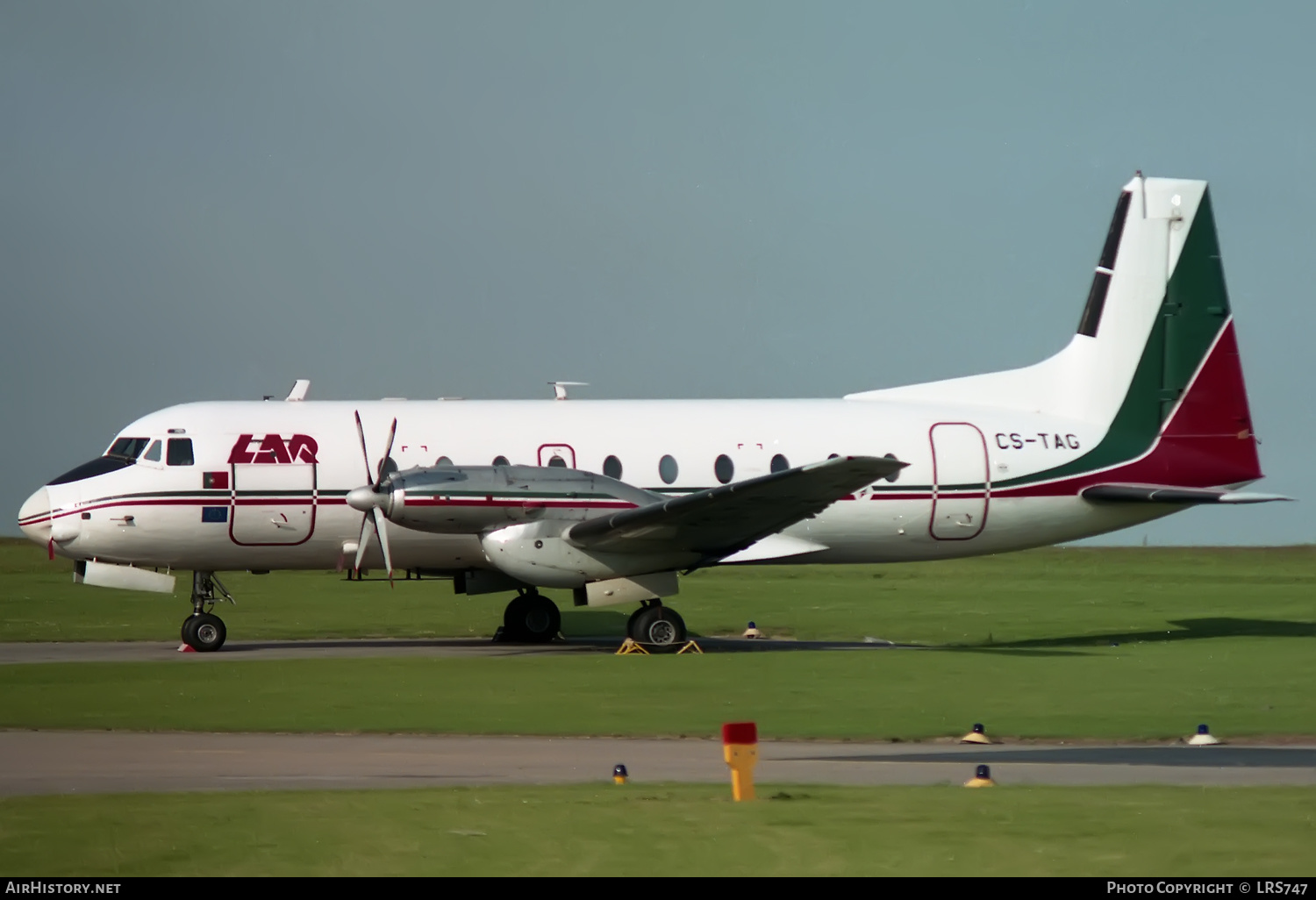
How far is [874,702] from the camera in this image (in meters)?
15.2

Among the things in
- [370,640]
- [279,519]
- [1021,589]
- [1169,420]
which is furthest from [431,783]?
[1021,589]

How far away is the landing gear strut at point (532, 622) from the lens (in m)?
23.8

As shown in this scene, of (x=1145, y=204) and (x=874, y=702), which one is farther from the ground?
(x=1145, y=204)

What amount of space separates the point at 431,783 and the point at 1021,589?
2542 cm

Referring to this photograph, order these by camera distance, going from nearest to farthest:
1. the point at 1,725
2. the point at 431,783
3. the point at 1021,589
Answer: the point at 431,783
the point at 1,725
the point at 1021,589

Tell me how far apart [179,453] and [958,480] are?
11.0 metres

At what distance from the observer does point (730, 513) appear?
804 inches

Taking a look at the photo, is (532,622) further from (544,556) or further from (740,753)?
(740,753)

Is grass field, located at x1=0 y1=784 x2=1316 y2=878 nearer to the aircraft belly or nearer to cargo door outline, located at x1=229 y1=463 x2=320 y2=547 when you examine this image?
cargo door outline, located at x1=229 y1=463 x2=320 y2=547

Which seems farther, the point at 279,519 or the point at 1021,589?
the point at 1021,589

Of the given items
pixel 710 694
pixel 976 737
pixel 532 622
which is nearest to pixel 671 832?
pixel 976 737

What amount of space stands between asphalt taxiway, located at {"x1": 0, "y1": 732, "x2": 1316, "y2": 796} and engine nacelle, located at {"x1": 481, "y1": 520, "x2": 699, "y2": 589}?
7.30 m

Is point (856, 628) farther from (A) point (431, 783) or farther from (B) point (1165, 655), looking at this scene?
(A) point (431, 783)

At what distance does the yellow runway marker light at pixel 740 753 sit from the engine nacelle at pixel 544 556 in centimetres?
1150
